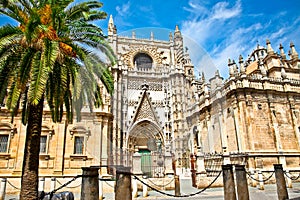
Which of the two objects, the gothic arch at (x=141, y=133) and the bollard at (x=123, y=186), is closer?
the bollard at (x=123, y=186)

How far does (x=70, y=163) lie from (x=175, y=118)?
1734 centimetres

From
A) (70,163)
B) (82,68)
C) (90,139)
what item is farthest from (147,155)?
(82,68)

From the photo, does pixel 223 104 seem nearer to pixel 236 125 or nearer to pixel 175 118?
pixel 236 125

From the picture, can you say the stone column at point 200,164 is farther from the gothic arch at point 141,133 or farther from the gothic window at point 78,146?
the gothic arch at point 141,133

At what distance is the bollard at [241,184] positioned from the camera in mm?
7164

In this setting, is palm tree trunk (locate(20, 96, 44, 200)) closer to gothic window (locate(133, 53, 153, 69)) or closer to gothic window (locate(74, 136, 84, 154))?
gothic window (locate(74, 136, 84, 154))

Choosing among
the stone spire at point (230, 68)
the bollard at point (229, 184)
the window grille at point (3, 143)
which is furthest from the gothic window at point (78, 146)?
the stone spire at point (230, 68)

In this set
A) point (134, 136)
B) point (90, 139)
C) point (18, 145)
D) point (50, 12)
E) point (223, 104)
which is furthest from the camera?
point (134, 136)

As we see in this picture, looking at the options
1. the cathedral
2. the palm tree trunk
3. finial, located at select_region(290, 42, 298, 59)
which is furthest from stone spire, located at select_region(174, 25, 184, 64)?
the palm tree trunk

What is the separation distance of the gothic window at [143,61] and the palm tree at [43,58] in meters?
25.6

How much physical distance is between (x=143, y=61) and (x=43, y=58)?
29.1 m

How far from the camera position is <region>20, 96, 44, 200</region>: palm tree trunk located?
690 cm

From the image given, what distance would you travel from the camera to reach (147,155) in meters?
15.4

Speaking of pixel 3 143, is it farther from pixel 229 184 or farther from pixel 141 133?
pixel 141 133
